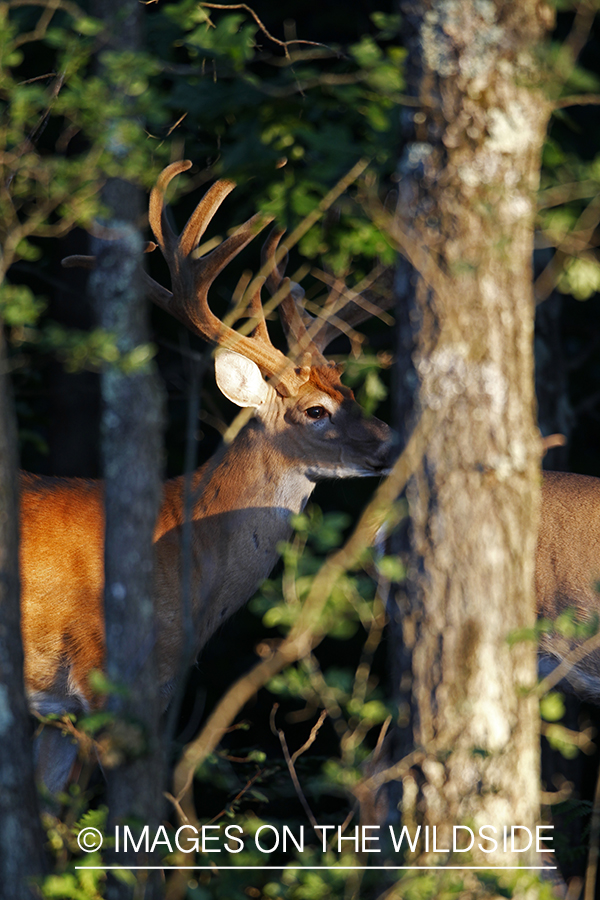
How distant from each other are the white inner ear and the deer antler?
0.19ft

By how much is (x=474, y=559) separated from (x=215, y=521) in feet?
8.98

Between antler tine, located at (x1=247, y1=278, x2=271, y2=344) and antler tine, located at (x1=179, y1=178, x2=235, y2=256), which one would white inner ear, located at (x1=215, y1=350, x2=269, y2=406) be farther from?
antler tine, located at (x1=179, y1=178, x2=235, y2=256)

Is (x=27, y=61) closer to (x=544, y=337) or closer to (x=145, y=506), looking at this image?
(x=544, y=337)

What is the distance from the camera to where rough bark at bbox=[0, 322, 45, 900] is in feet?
8.23

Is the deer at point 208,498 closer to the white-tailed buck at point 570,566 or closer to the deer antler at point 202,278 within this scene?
the deer antler at point 202,278

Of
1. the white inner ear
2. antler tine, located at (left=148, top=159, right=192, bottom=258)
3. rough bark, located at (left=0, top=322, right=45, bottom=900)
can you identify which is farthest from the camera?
the white inner ear

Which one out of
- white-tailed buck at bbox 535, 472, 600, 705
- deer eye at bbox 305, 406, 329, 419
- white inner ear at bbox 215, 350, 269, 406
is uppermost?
white inner ear at bbox 215, 350, 269, 406

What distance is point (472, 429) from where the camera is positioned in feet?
7.89

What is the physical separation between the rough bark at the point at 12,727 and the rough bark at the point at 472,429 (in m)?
1.01

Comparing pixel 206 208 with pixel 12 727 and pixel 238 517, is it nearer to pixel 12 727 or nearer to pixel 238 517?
pixel 238 517

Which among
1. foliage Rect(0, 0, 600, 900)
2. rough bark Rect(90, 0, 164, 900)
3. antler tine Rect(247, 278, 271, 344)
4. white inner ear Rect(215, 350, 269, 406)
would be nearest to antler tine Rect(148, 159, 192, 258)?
antler tine Rect(247, 278, 271, 344)

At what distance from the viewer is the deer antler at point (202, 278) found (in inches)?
186

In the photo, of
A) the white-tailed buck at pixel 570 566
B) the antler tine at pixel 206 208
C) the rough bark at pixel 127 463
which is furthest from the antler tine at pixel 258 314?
the rough bark at pixel 127 463

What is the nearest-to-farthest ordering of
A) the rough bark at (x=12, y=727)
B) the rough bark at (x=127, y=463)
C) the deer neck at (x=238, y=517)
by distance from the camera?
the rough bark at (x=12, y=727)
the rough bark at (x=127, y=463)
the deer neck at (x=238, y=517)
